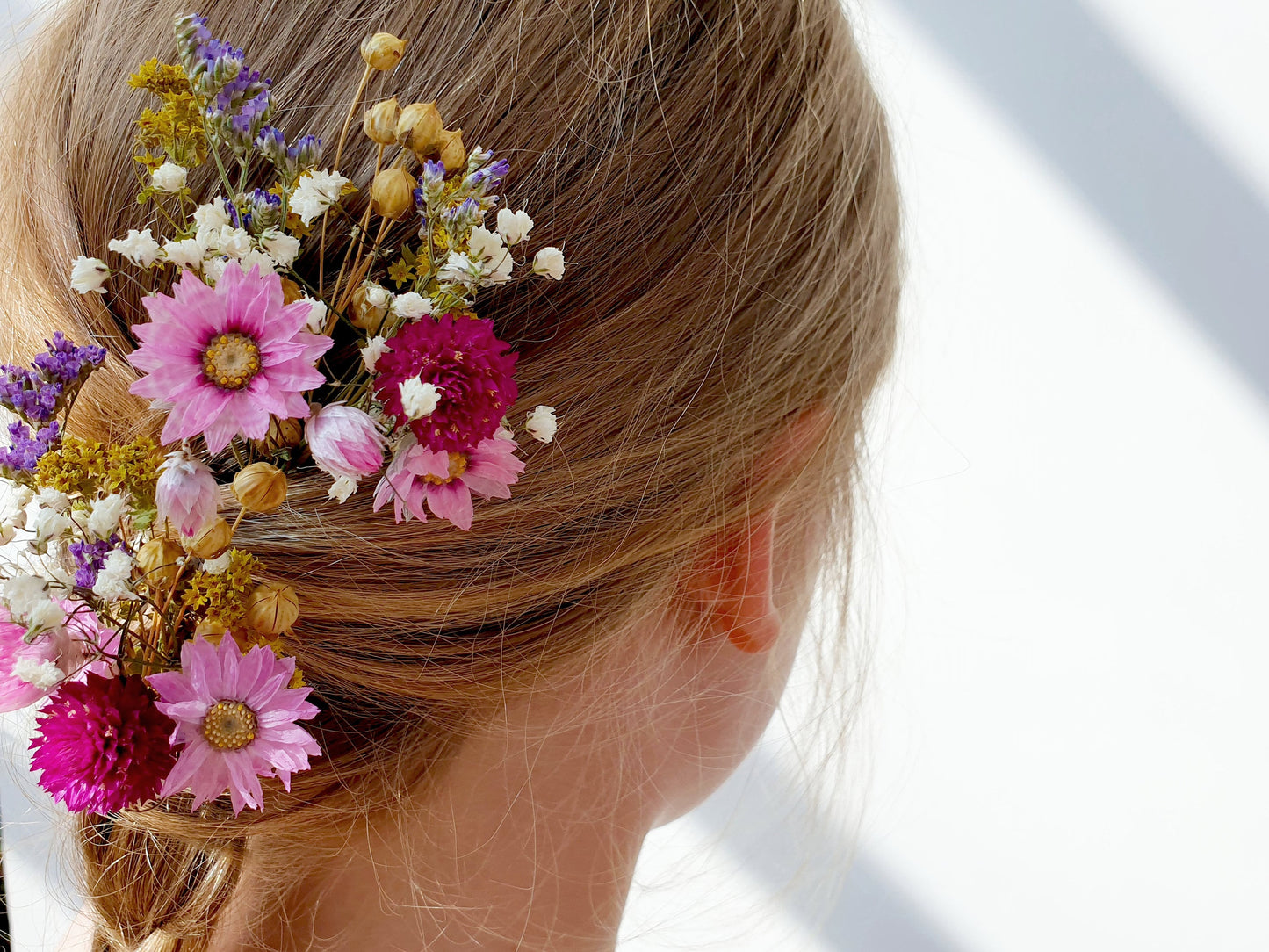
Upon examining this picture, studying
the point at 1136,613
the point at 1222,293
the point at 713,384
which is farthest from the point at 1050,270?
the point at 713,384

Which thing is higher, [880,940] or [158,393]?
[158,393]

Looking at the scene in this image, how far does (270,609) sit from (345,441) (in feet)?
0.39

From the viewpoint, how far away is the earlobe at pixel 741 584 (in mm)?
790

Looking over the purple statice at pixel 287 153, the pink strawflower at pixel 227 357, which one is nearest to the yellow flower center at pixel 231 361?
the pink strawflower at pixel 227 357

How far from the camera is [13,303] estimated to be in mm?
753

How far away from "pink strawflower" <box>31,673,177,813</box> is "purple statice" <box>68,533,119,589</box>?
0.05 metres

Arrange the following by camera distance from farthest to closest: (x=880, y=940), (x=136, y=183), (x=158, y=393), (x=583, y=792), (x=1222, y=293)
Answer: (x=880, y=940)
(x=1222, y=293)
(x=583, y=792)
(x=136, y=183)
(x=158, y=393)

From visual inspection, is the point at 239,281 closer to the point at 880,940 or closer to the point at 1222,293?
the point at 1222,293

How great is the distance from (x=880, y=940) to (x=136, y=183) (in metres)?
1.59

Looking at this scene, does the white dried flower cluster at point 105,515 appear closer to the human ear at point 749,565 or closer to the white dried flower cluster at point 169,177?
the white dried flower cluster at point 169,177

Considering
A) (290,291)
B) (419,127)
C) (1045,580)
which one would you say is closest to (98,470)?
(290,291)

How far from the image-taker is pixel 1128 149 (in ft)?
4.93

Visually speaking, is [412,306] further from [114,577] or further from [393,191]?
[114,577]

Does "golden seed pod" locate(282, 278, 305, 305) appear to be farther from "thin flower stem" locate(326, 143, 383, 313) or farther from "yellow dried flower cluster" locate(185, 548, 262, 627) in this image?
"yellow dried flower cluster" locate(185, 548, 262, 627)
